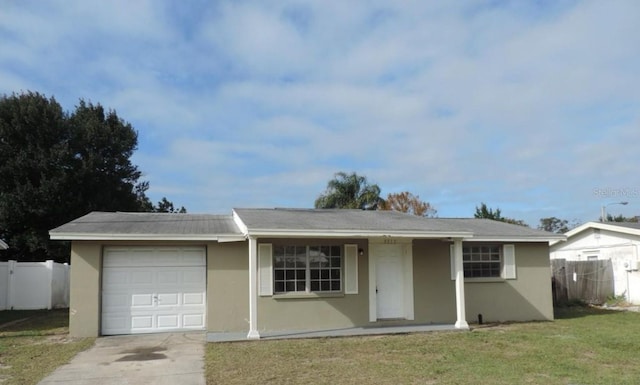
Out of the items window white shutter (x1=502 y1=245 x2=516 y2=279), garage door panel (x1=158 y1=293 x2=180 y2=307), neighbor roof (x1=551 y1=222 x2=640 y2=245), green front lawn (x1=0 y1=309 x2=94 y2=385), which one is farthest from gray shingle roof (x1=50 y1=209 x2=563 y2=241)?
neighbor roof (x1=551 y1=222 x2=640 y2=245)

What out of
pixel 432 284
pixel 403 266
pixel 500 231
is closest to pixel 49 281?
pixel 403 266

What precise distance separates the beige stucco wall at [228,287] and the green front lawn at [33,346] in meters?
2.88

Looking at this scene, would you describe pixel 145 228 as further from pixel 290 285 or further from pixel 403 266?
pixel 403 266

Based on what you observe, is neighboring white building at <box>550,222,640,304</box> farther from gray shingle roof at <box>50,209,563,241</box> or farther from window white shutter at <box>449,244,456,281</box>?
window white shutter at <box>449,244,456,281</box>

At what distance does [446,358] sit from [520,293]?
7.15 meters

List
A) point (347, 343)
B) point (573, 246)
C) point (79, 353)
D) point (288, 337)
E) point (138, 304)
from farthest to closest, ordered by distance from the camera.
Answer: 1. point (573, 246)
2. point (138, 304)
3. point (288, 337)
4. point (347, 343)
5. point (79, 353)

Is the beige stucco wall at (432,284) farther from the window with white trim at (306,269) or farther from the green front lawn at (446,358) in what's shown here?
the window with white trim at (306,269)

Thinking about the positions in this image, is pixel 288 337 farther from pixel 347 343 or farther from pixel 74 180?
pixel 74 180

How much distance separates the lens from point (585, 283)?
20.7m

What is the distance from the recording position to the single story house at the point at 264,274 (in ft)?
42.3

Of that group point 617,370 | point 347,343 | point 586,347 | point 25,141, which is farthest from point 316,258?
point 25,141

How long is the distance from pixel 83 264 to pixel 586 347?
445 inches

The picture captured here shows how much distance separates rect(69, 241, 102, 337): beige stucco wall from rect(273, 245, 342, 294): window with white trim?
4.31m

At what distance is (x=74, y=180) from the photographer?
92.5 feet
